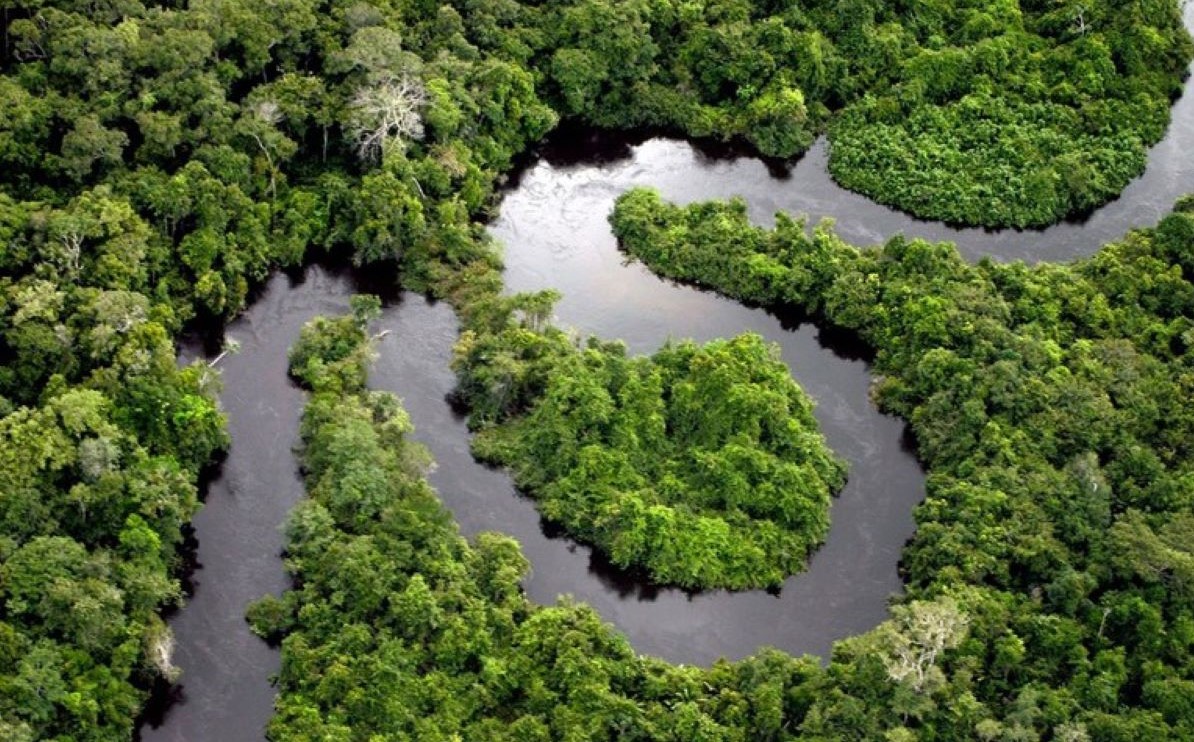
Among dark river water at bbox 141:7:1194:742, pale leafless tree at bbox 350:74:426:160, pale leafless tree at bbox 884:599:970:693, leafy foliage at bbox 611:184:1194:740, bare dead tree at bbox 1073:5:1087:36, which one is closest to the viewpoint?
pale leafless tree at bbox 884:599:970:693

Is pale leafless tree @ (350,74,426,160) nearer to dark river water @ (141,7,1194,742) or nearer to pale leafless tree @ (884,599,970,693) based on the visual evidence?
dark river water @ (141,7,1194,742)

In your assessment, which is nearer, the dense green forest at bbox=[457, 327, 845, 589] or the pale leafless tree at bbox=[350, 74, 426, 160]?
the dense green forest at bbox=[457, 327, 845, 589]

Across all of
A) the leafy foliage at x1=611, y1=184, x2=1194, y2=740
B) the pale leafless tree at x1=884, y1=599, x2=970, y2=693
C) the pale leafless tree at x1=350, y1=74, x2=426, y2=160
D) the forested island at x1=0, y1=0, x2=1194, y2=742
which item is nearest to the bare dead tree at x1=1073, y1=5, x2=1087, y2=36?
the forested island at x1=0, y1=0, x2=1194, y2=742

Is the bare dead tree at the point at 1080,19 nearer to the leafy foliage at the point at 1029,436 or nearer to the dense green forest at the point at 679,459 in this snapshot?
the leafy foliage at the point at 1029,436

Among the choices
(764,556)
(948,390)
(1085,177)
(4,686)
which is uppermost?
(1085,177)

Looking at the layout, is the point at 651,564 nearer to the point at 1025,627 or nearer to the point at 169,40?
the point at 1025,627

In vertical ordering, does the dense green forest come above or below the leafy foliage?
below

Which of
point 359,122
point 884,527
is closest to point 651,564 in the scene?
point 884,527

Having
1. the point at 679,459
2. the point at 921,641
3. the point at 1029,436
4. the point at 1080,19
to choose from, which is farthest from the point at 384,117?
the point at 1080,19
